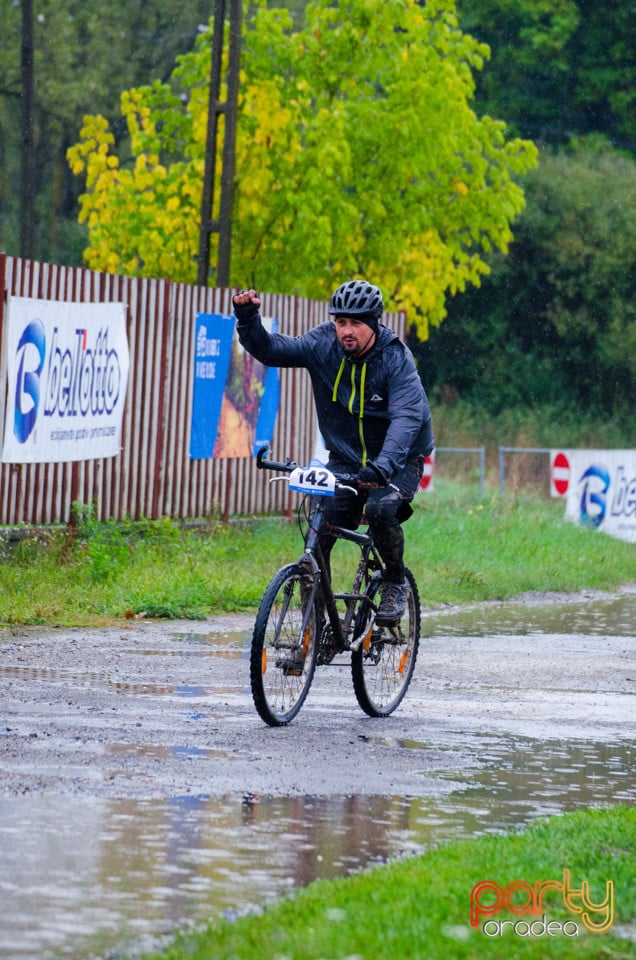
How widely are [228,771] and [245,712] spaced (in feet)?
5.59

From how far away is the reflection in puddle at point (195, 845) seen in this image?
4840 mm

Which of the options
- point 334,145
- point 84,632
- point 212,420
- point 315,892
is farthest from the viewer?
point 334,145

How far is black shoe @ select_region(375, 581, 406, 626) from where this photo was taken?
9.10m

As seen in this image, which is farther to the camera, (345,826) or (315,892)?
(345,826)

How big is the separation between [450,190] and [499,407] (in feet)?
69.4

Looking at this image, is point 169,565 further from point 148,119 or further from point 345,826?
point 148,119

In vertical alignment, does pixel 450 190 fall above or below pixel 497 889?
above

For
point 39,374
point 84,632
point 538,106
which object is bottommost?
point 84,632

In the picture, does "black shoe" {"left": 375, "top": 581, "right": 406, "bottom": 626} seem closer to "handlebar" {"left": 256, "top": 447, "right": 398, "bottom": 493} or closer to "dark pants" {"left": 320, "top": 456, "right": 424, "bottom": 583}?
"dark pants" {"left": 320, "top": 456, "right": 424, "bottom": 583}

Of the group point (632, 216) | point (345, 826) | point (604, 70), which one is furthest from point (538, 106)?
point (345, 826)

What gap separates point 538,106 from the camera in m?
53.8

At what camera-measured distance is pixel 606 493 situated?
2361cm

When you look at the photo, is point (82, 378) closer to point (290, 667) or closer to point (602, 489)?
point (290, 667)

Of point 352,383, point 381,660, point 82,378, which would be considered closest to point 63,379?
point 82,378
